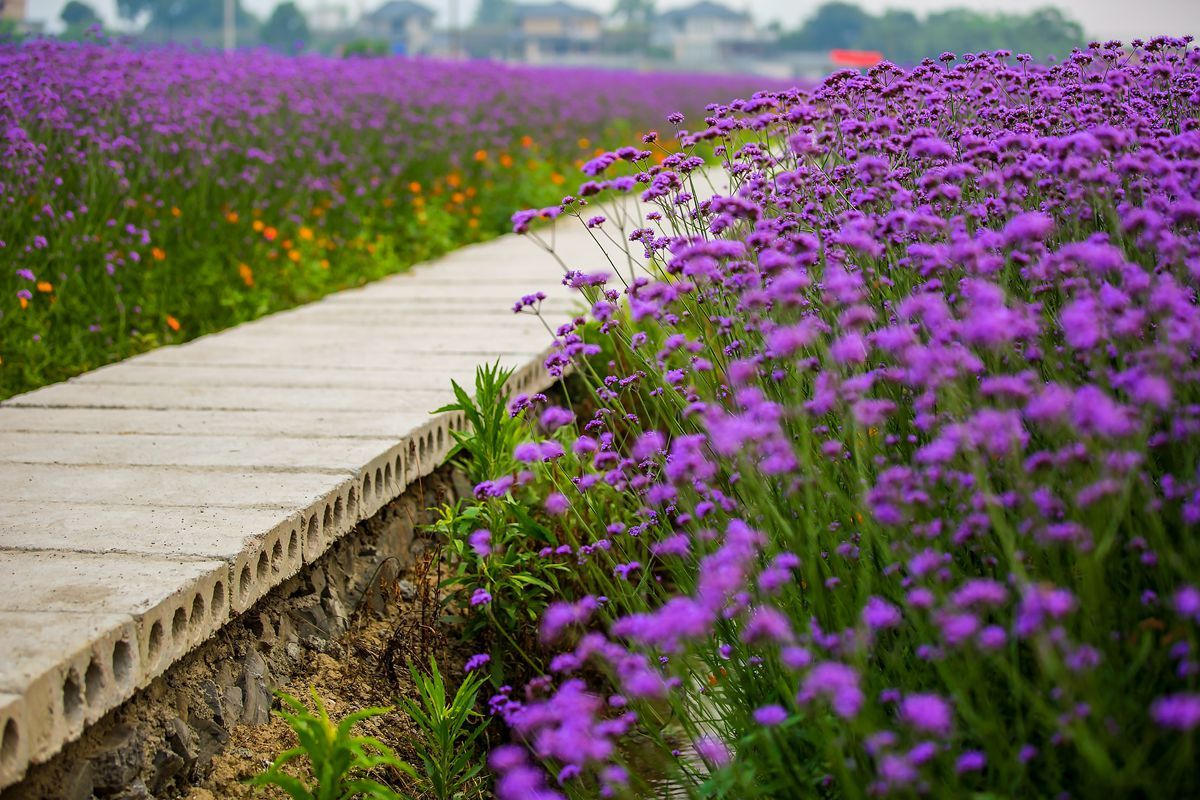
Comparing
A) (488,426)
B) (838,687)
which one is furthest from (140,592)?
(838,687)

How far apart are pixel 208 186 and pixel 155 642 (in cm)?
436

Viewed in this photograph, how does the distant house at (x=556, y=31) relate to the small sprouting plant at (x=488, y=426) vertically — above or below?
above

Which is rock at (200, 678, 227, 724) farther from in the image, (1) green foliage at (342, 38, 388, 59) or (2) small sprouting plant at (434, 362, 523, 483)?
(1) green foliage at (342, 38, 388, 59)

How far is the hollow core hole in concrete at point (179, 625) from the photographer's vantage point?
2.05 meters

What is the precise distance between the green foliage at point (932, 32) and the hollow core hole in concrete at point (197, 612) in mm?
2269

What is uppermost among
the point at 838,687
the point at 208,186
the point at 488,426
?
the point at 208,186

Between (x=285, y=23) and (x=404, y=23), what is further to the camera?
(x=404, y=23)

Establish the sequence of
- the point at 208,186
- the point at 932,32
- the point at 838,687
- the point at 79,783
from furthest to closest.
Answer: the point at 932,32 → the point at 208,186 → the point at 79,783 → the point at 838,687

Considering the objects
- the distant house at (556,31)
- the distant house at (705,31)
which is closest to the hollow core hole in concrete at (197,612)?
the distant house at (705,31)

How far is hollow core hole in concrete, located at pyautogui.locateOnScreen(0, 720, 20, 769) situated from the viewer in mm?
1621

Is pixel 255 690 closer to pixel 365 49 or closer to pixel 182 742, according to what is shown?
pixel 182 742

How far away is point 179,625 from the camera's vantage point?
206 cm

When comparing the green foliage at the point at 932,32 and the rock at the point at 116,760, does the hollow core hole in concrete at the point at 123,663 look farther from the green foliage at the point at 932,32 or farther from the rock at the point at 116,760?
the green foliage at the point at 932,32

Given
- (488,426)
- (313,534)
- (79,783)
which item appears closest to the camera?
(79,783)
